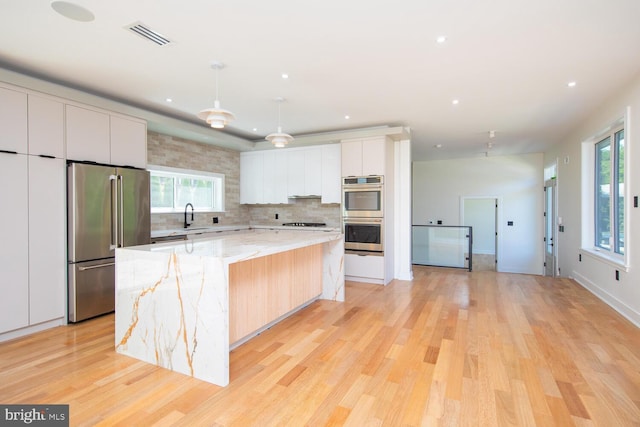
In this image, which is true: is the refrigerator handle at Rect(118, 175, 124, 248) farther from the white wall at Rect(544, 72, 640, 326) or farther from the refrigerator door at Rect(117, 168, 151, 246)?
the white wall at Rect(544, 72, 640, 326)

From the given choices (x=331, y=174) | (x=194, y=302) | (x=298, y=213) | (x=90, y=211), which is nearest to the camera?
(x=194, y=302)

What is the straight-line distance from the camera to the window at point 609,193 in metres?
4.10

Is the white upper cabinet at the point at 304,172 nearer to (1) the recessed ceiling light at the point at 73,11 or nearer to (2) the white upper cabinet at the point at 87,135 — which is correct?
(2) the white upper cabinet at the point at 87,135

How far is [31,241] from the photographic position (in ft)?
10.4

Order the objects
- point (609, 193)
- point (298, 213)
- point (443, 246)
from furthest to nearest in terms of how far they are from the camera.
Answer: point (443, 246) → point (298, 213) → point (609, 193)

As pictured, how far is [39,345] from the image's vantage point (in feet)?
9.61

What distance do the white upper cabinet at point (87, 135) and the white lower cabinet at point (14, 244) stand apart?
1.60ft

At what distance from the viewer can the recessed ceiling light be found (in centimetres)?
213

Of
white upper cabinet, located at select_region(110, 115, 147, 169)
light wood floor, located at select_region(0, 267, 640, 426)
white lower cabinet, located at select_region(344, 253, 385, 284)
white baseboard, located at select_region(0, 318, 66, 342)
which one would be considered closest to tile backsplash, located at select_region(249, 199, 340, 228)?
white lower cabinet, located at select_region(344, 253, 385, 284)

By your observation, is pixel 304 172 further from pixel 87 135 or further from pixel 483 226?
pixel 483 226

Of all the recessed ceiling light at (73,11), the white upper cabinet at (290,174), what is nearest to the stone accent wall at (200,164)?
the white upper cabinet at (290,174)

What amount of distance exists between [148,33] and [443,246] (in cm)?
616

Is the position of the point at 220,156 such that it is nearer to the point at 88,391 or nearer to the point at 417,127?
the point at 417,127

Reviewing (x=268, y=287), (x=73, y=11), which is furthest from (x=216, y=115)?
(x=268, y=287)
